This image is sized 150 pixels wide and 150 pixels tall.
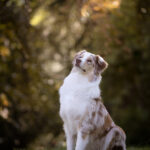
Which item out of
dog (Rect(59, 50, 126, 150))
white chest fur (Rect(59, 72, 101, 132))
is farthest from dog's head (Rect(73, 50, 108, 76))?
white chest fur (Rect(59, 72, 101, 132))

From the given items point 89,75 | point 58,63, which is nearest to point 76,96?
point 89,75

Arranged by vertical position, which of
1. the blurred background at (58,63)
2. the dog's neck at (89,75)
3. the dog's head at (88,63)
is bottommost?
the blurred background at (58,63)

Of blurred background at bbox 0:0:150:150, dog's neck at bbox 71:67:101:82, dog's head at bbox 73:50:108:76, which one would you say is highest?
dog's head at bbox 73:50:108:76

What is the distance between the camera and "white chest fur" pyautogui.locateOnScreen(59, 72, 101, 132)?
5.51 m

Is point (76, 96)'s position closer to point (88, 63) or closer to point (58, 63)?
point (88, 63)

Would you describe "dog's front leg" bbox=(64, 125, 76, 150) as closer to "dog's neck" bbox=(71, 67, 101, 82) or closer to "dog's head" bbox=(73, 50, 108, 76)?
"dog's neck" bbox=(71, 67, 101, 82)

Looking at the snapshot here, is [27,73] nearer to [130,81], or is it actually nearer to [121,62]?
[121,62]

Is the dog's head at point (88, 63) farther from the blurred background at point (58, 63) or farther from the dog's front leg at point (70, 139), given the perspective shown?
the blurred background at point (58, 63)

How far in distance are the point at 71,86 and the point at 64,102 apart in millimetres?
291

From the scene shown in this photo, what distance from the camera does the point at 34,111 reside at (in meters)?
13.4

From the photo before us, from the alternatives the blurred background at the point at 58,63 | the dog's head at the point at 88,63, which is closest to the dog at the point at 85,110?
the dog's head at the point at 88,63

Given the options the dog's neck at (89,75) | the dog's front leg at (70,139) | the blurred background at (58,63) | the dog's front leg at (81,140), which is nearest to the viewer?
the dog's front leg at (81,140)

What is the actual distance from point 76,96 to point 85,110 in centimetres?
28

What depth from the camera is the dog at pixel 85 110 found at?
551 centimetres
